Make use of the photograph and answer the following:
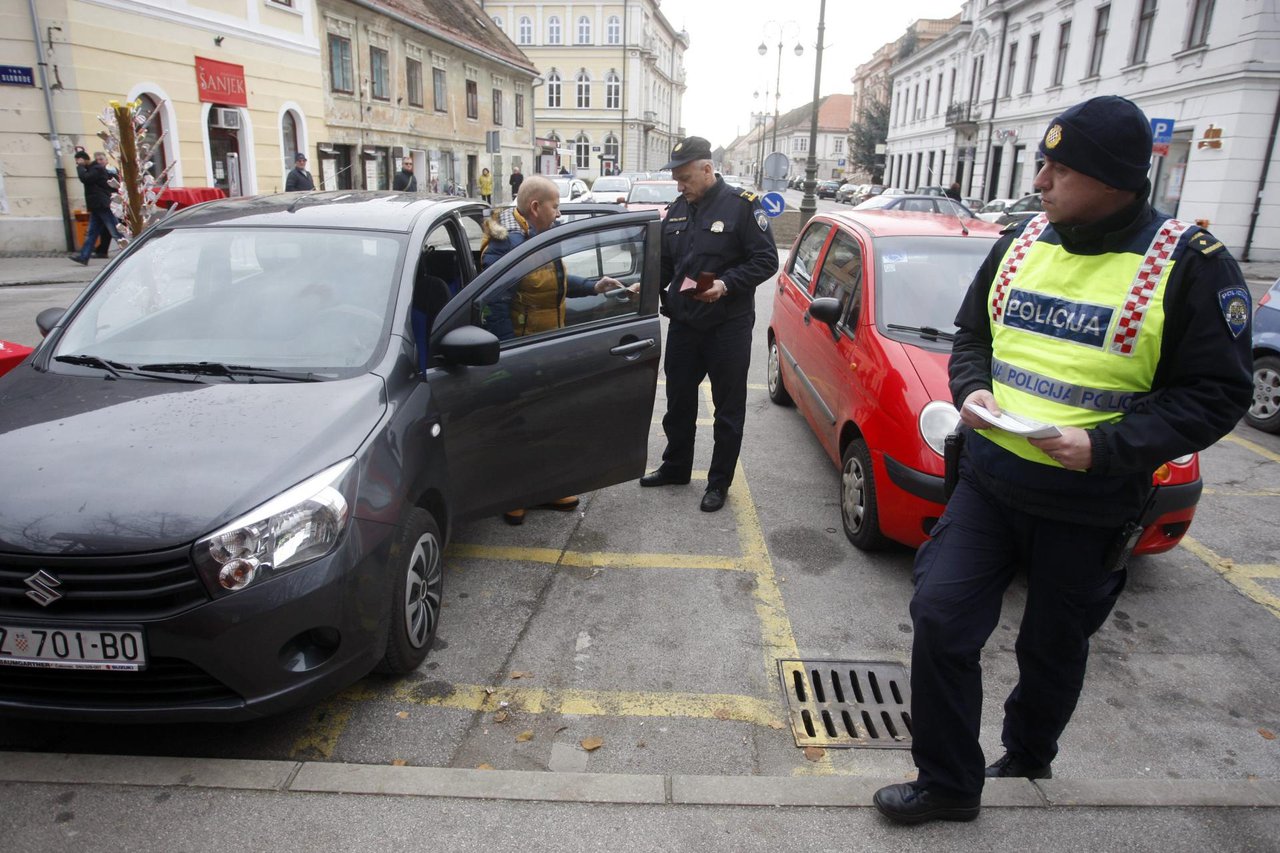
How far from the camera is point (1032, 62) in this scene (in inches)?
1417

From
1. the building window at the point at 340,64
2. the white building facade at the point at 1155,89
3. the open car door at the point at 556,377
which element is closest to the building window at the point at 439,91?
the building window at the point at 340,64

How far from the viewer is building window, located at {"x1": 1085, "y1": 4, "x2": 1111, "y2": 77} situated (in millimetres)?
29531

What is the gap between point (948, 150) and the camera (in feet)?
158

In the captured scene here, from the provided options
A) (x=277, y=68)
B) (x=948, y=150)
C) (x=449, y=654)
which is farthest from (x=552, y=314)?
(x=948, y=150)

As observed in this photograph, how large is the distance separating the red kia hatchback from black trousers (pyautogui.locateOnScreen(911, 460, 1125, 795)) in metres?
1.43

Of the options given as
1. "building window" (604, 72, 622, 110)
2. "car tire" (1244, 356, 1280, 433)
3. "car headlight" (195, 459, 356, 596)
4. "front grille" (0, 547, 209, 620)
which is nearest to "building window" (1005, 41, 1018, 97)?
"car tire" (1244, 356, 1280, 433)

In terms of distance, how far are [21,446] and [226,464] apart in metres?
0.69

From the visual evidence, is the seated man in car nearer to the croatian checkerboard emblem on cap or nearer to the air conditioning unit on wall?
the croatian checkerboard emblem on cap

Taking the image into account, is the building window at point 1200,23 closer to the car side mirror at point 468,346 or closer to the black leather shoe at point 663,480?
the black leather shoe at point 663,480

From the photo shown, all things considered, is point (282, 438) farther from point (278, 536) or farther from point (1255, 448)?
point (1255, 448)

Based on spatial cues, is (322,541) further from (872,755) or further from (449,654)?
(872,755)

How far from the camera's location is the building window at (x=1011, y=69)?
3784cm

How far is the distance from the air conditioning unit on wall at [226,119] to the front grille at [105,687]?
65.8 ft

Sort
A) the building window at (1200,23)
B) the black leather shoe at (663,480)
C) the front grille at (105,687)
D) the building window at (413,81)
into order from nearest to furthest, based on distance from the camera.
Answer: the front grille at (105,687) → the black leather shoe at (663,480) → the building window at (1200,23) → the building window at (413,81)
